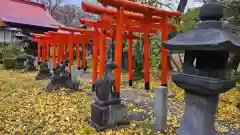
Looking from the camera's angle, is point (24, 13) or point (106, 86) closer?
point (106, 86)

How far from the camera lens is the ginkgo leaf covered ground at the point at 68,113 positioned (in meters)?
4.23

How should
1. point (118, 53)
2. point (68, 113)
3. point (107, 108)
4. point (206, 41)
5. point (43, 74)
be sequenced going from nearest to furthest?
point (206, 41) → point (107, 108) → point (118, 53) → point (68, 113) → point (43, 74)

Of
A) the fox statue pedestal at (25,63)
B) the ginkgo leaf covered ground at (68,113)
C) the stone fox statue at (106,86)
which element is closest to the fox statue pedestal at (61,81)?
the ginkgo leaf covered ground at (68,113)

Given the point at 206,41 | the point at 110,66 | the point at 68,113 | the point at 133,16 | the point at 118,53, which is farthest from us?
the point at 133,16

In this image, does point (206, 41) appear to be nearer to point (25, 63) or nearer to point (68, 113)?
point (68, 113)

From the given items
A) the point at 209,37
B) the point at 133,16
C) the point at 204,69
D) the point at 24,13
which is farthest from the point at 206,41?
the point at 24,13

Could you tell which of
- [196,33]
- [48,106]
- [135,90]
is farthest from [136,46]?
[196,33]

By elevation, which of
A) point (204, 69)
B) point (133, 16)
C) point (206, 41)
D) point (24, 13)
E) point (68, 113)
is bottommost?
point (68, 113)

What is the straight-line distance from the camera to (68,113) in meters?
5.20

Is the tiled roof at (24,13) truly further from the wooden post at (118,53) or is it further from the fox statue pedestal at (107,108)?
the fox statue pedestal at (107,108)

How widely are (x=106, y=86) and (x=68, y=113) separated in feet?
5.18

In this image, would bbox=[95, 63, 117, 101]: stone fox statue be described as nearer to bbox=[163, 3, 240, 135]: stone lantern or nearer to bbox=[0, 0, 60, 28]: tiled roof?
bbox=[163, 3, 240, 135]: stone lantern

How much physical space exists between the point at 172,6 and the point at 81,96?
28.2 ft

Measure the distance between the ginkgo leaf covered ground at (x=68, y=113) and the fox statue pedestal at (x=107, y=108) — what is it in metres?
0.18
